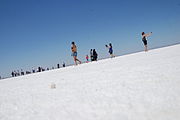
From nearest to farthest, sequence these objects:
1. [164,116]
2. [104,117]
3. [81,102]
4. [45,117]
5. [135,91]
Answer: [164,116] → [104,117] → [45,117] → [81,102] → [135,91]

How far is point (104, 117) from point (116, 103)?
0.46 meters

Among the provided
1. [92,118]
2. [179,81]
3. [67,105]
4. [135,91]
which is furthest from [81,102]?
[179,81]

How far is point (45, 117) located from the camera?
2293 mm

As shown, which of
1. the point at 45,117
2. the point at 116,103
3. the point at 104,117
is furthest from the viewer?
the point at 116,103

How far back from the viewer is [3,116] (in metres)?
2.57

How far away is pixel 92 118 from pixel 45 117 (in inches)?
25.7

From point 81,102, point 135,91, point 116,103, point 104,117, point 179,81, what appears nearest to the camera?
point 104,117

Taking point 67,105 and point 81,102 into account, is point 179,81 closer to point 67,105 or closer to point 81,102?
point 81,102

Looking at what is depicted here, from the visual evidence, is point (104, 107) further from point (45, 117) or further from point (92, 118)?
Answer: point (45, 117)

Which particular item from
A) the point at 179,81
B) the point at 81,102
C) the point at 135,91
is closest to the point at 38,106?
the point at 81,102

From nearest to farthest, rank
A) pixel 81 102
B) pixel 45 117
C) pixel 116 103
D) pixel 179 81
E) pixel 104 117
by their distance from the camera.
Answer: pixel 104 117
pixel 45 117
pixel 116 103
pixel 81 102
pixel 179 81

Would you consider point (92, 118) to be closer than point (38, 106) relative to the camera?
Yes

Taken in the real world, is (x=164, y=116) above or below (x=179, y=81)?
below

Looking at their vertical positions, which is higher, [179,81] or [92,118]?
[179,81]
